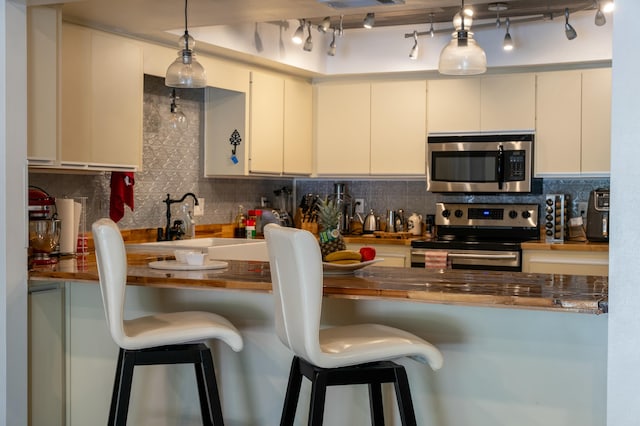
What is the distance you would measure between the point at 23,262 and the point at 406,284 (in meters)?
1.63

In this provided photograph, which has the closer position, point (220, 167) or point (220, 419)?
point (220, 419)

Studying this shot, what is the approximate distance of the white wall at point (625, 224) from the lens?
7.54ft

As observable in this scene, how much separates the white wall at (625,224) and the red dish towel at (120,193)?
3038 millimetres

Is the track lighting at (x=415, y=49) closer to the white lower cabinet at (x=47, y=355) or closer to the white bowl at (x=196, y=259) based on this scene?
the white bowl at (x=196, y=259)

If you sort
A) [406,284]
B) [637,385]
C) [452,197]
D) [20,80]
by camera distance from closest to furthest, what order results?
[637,385]
[406,284]
[20,80]
[452,197]

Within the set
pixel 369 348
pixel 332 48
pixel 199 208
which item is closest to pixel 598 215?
pixel 332 48

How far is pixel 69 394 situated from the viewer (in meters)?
3.62

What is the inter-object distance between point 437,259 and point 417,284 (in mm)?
2588

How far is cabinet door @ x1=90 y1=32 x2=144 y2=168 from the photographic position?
4.20m

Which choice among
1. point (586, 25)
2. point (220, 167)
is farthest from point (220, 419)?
point (586, 25)

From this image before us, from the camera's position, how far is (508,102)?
18.3 ft

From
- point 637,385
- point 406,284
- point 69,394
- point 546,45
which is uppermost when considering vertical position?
point 546,45

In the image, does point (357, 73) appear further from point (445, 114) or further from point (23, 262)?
point (23, 262)

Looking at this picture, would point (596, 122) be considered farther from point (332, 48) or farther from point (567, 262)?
point (332, 48)
